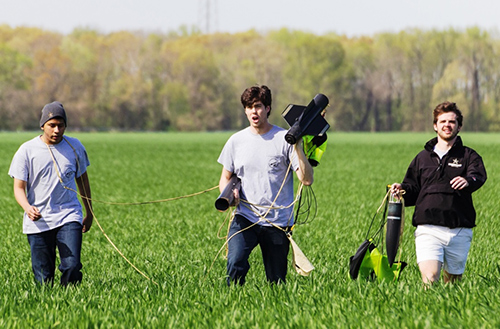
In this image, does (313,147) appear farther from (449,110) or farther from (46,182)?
(46,182)

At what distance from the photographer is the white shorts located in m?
5.38

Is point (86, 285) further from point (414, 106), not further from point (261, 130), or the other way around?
point (414, 106)

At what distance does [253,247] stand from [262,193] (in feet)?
1.51

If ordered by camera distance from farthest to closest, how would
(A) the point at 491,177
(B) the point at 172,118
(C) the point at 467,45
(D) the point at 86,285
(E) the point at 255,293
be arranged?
(B) the point at 172,118
(C) the point at 467,45
(A) the point at 491,177
(D) the point at 86,285
(E) the point at 255,293

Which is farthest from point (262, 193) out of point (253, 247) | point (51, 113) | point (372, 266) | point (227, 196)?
point (51, 113)

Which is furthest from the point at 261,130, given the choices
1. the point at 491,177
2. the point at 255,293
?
the point at 491,177

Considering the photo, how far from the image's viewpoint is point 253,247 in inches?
226

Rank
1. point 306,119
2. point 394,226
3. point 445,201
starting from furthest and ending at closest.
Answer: point 394,226 < point 445,201 < point 306,119

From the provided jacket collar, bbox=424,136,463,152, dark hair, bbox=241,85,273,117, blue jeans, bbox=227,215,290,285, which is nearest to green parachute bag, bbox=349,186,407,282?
jacket collar, bbox=424,136,463,152

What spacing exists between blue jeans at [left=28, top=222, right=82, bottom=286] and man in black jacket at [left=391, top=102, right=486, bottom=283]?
262cm

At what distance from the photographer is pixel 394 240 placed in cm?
556

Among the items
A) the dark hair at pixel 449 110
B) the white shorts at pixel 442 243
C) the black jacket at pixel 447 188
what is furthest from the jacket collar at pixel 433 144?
the white shorts at pixel 442 243

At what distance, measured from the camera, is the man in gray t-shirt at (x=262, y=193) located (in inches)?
221

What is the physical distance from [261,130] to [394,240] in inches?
54.0
